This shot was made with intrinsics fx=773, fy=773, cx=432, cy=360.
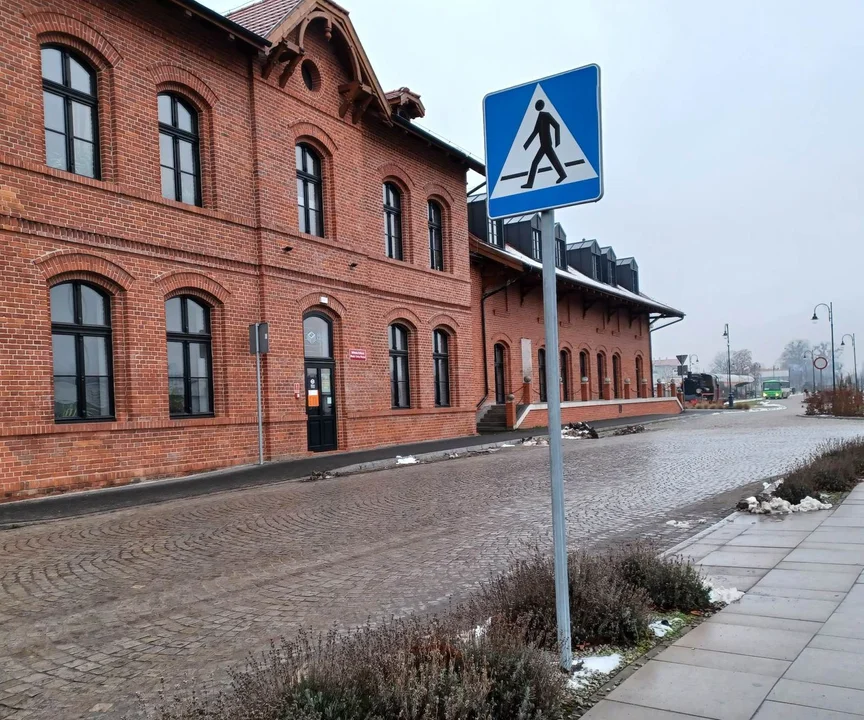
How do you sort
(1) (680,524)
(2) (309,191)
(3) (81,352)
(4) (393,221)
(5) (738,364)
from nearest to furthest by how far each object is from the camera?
(1) (680,524)
(3) (81,352)
(2) (309,191)
(4) (393,221)
(5) (738,364)

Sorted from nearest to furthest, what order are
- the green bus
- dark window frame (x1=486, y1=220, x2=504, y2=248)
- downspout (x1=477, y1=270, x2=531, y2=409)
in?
downspout (x1=477, y1=270, x2=531, y2=409)
dark window frame (x1=486, y1=220, x2=504, y2=248)
the green bus

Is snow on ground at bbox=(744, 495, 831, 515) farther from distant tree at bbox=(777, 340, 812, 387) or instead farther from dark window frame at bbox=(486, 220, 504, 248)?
distant tree at bbox=(777, 340, 812, 387)

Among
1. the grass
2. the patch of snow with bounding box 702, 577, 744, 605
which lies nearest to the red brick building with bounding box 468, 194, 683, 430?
the patch of snow with bounding box 702, 577, 744, 605

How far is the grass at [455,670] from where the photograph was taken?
120 inches

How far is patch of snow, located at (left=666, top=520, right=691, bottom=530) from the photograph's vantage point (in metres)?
8.55

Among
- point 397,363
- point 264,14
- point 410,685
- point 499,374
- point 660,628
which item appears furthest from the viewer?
point 499,374

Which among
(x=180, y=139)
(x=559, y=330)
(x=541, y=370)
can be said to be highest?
(x=180, y=139)

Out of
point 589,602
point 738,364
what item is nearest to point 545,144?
point 589,602

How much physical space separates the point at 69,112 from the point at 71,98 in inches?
10.2

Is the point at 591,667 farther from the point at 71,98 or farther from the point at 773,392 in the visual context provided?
the point at 773,392

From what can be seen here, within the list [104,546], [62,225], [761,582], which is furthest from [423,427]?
[761,582]

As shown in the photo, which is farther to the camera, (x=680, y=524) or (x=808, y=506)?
(x=808, y=506)

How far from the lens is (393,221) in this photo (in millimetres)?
23141

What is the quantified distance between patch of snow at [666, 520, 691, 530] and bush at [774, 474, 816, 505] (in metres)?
1.39
